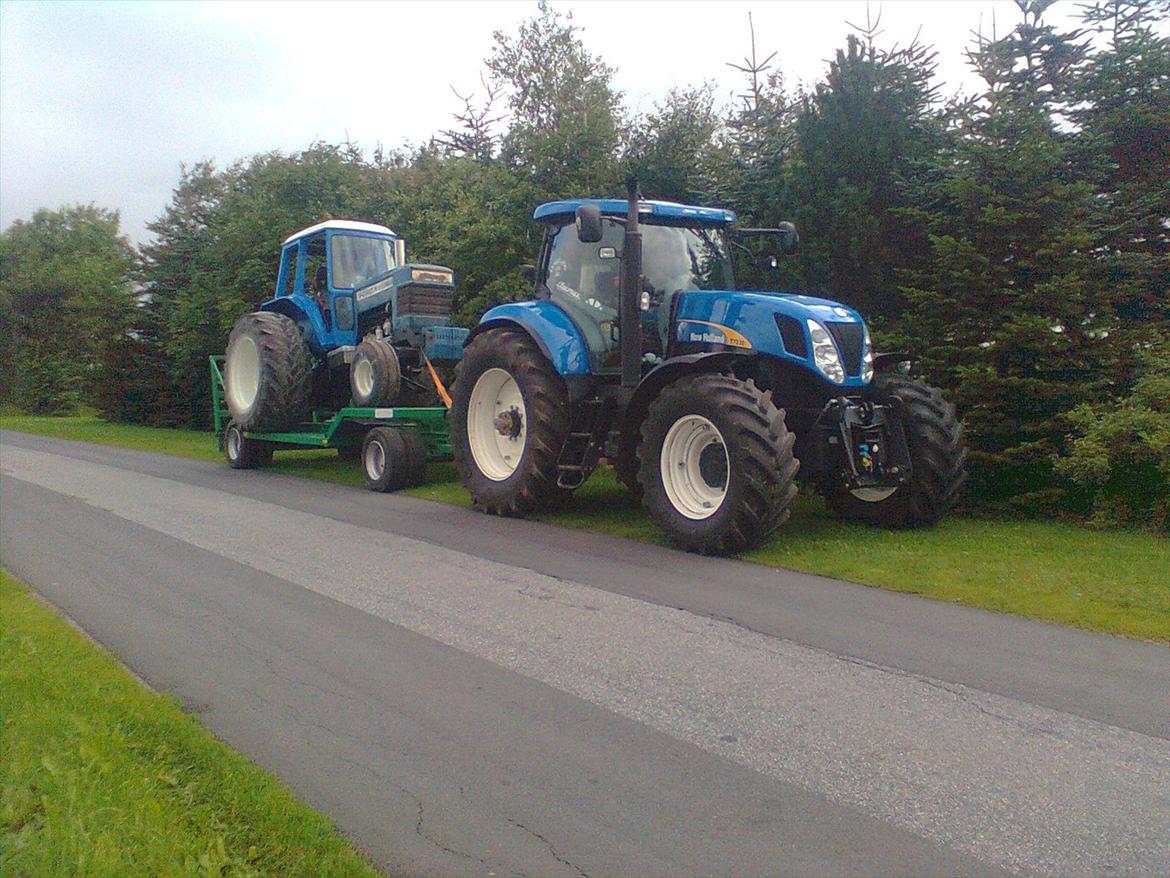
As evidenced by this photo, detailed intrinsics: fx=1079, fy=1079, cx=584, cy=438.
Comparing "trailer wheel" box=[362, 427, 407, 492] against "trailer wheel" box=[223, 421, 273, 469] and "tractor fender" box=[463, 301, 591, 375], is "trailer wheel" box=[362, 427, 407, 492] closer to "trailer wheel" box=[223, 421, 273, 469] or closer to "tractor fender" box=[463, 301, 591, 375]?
"tractor fender" box=[463, 301, 591, 375]

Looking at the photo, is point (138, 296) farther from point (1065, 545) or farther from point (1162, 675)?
point (1162, 675)

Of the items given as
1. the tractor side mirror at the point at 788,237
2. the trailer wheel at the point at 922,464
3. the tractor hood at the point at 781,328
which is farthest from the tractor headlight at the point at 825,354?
the tractor side mirror at the point at 788,237

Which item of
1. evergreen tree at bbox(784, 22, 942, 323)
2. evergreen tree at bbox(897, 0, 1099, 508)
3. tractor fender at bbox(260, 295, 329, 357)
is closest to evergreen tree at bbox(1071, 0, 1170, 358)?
evergreen tree at bbox(897, 0, 1099, 508)

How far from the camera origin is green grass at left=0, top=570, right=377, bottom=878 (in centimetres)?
346

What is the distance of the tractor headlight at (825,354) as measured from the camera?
927 cm

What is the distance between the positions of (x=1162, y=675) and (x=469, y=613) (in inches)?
161

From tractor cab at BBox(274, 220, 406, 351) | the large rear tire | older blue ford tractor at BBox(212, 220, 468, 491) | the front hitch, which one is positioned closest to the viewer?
the front hitch

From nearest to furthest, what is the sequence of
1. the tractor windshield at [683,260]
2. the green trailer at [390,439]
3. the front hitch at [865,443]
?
the front hitch at [865,443]
the tractor windshield at [683,260]
the green trailer at [390,439]

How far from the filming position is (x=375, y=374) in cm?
1450

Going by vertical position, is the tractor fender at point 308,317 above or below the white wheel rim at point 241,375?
above

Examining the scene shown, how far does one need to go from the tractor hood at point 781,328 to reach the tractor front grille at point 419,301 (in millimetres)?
5930

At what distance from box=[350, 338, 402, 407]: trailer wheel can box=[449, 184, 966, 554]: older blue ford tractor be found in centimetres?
281

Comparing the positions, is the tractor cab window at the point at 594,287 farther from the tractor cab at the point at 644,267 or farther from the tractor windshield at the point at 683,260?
the tractor windshield at the point at 683,260

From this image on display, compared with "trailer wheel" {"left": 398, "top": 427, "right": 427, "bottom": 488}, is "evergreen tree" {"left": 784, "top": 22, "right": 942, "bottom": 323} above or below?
above
